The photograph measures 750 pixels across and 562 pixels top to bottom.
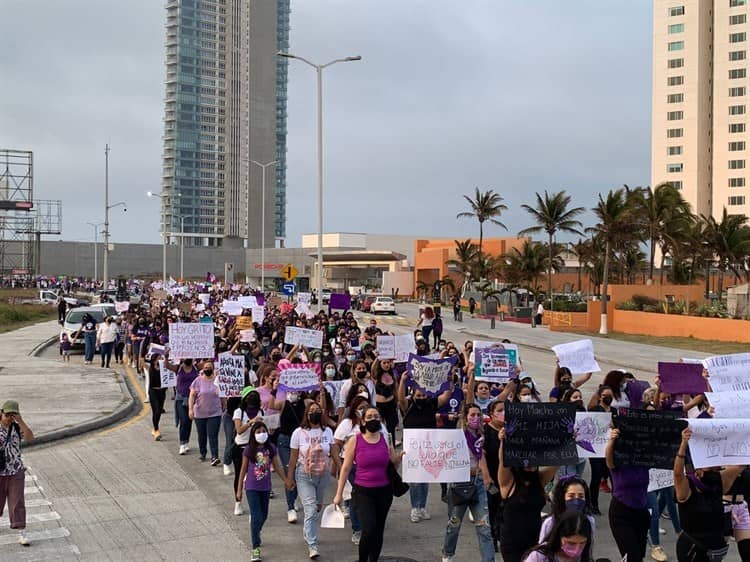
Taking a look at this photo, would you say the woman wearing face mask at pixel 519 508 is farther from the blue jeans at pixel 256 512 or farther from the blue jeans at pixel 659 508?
the blue jeans at pixel 256 512

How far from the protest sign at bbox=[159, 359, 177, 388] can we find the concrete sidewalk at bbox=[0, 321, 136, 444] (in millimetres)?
2146

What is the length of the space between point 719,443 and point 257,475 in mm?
4413

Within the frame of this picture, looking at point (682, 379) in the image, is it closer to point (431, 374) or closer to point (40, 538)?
point (431, 374)

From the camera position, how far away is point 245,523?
371 inches

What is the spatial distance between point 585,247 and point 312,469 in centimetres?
6538

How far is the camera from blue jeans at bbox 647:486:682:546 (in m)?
8.46

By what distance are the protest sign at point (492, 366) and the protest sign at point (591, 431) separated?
13.3ft

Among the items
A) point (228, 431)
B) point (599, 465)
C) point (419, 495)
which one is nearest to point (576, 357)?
point (599, 465)

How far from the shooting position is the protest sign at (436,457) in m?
8.03

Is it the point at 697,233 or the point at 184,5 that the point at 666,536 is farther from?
the point at 184,5

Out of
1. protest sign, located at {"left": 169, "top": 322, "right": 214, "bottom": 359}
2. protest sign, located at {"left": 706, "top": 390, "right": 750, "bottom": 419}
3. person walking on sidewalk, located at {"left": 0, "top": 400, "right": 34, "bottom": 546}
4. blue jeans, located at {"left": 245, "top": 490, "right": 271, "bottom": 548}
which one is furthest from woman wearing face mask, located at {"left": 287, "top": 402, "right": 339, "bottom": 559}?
protest sign, located at {"left": 169, "top": 322, "right": 214, "bottom": 359}

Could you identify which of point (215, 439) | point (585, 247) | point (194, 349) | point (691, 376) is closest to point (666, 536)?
point (691, 376)

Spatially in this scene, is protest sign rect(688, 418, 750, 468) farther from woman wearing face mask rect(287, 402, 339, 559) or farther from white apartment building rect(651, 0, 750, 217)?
white apartment building rect(651, 0, 750, 217)

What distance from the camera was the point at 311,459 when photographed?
8.56 meters
